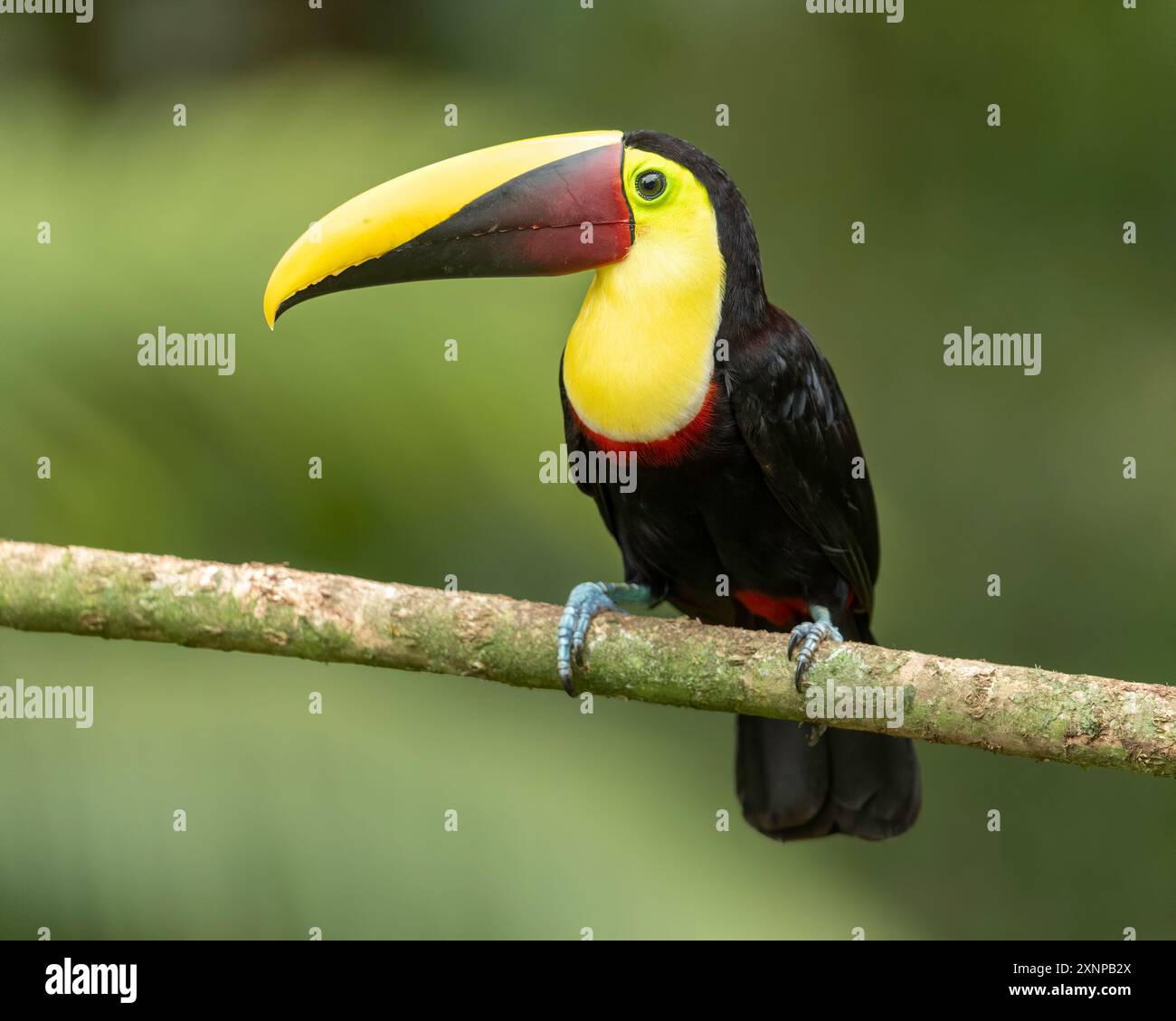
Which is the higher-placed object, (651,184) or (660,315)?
(651,184)

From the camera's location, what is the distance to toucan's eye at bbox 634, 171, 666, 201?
3219mm

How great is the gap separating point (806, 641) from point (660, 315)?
0.85 m

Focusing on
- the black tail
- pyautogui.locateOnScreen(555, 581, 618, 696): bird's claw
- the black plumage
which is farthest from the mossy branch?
the black tail

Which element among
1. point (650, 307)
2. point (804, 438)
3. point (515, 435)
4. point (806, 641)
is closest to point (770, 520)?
point (804, 438)

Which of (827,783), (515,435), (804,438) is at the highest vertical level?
(515,435)

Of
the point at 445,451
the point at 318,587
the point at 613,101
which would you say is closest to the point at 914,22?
the point at 613,101

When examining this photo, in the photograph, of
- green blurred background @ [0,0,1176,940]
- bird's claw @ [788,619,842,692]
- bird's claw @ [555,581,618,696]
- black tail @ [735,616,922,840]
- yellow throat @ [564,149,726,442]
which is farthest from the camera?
black tail @ [735,616,922,840]

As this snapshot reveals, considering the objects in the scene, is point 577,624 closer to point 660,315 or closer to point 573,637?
point 573,637

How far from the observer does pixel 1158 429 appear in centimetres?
544

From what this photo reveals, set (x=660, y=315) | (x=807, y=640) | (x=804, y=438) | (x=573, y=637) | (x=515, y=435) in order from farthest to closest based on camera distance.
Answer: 1. (x=515, y=435)
2. (x=804, y=438)
3. (x=660, y=315)
4. (x=573, y=637)
5. (x=807, y=640)

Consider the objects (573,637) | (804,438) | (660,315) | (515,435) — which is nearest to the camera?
(573,637)

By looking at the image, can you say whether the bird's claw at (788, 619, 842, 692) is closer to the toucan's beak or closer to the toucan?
the toucan

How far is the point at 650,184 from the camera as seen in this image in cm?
322
